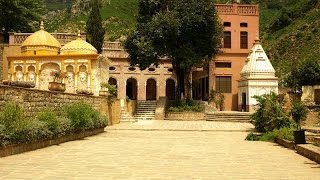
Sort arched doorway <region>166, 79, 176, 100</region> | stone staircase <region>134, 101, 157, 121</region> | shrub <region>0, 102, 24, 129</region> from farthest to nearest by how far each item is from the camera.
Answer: arched doorway <region>166, 79, 176, 100</region>, stone staircase <region>134, 101, 157, 121</region>, shrub <region>0, 102, 24, 129</region>

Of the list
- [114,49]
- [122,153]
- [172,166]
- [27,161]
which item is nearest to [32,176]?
[27,161]

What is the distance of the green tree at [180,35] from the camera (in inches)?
1175

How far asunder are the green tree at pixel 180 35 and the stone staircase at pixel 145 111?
387 centimetres

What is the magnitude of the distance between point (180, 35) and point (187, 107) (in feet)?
17.9

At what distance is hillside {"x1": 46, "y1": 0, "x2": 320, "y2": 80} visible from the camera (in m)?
56.1

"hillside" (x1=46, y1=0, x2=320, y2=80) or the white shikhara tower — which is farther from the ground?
"hillside" (x1=46, y1=0, x2=320, y2=80)

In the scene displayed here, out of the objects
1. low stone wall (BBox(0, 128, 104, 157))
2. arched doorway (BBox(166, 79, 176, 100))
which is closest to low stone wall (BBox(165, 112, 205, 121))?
arched doorway (BBox(166, 79, 176, 100))

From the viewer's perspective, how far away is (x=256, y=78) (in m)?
33.1

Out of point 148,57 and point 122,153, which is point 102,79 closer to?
point 148,57

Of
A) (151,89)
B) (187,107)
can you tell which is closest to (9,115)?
(187,107)

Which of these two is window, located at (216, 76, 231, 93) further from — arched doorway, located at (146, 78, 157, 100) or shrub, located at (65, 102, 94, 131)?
shrub, located at (65, 102, 94, 131)

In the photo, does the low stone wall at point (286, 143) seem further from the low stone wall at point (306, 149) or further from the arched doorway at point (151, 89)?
the arched doorway at point (151, 89)

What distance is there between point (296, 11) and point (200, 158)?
62.3m

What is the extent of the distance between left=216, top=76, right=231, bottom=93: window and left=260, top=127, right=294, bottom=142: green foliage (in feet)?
66.5
